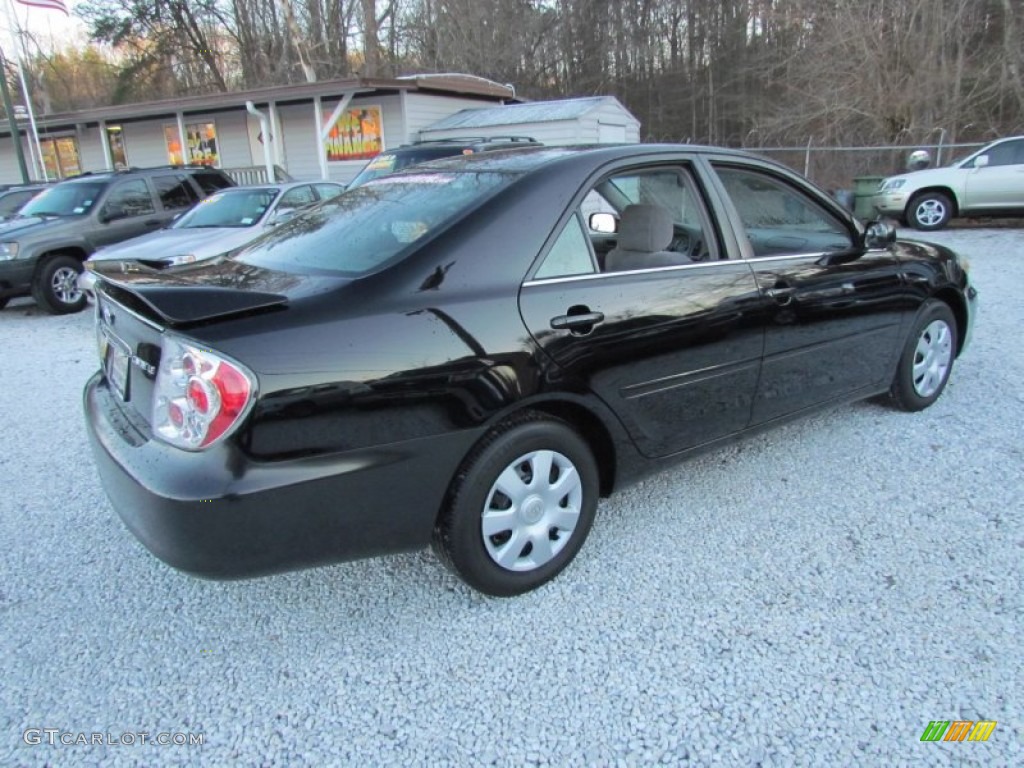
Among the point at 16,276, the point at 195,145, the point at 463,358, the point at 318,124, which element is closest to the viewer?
the point at 463,358

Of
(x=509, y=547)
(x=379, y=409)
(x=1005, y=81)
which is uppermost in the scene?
(x=1005, y=81)

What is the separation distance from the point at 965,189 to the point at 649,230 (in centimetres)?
1197

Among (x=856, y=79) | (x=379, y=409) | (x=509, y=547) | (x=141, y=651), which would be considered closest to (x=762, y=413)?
(x=509, y=547)

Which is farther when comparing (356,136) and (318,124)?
(356,136)

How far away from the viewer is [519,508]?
247 cm

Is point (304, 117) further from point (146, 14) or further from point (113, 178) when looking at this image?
point (146, 14)

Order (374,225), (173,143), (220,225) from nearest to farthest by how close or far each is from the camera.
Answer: (374,225) → (220,225) → (173,143)

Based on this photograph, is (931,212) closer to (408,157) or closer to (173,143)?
(408,157)

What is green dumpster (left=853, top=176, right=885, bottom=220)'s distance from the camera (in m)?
13.3

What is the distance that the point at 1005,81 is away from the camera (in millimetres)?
16672

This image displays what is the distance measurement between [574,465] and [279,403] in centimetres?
112

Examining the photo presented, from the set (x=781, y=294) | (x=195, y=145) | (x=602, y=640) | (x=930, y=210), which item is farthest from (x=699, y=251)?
(x=195, y=145)

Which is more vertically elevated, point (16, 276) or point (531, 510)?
point (16, 276)

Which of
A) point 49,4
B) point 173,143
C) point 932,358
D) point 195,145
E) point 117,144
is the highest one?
point 49,4
